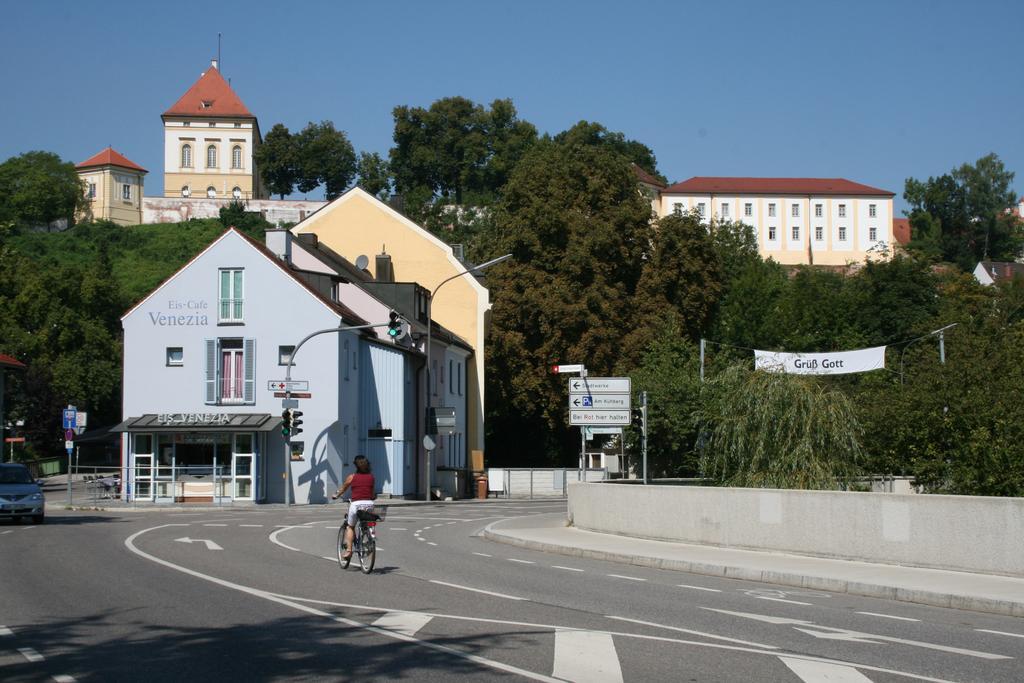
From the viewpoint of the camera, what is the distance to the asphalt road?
32.8ft

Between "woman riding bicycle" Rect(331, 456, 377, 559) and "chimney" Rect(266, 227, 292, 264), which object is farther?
"chimney" Rect(266, 227, 292, 264)

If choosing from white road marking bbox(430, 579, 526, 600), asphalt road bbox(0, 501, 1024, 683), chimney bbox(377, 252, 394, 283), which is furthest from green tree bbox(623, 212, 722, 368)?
white road marking bbox(430, 579, 526, 600)

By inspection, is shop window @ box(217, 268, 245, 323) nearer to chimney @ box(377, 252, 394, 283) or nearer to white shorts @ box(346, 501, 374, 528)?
chimney @ box(377, 252, 394, 283)

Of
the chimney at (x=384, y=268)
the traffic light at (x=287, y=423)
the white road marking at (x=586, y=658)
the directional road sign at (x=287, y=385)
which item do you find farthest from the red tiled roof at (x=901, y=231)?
the white road marking at (x=586, y=658)

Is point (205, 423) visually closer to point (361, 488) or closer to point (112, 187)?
point (361, 488)

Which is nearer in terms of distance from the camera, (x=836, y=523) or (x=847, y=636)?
(x=847, y=636)

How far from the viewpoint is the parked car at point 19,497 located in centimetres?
3106

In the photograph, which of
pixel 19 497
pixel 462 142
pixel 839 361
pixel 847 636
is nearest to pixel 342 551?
pixel 847 636

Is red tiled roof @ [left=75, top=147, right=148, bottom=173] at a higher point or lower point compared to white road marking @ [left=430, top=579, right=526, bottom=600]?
higher

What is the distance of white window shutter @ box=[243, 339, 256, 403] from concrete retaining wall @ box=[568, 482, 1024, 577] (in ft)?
78.4

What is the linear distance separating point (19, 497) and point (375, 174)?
3782 inches

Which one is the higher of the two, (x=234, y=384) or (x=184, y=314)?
(x=184, y=314)

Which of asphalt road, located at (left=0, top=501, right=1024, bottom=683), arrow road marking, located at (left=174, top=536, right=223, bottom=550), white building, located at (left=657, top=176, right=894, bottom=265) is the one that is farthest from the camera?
white building, located at (left=657, top=176, right=894, bottom=265)

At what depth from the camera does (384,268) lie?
209 feet
